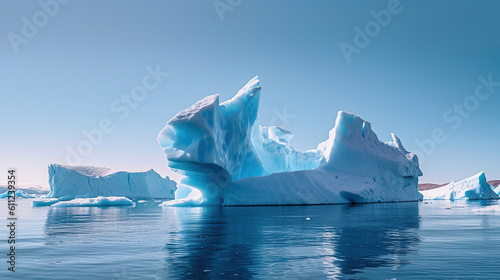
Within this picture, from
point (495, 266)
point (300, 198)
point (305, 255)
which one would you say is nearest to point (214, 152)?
point (300, 198)

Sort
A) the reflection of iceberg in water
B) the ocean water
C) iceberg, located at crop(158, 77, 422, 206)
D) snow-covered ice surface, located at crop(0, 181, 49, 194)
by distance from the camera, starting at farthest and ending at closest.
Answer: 1. snow-covered ice surface, located at crop(0, 181, 49, 194)
2. iceberg, located at crop(158, 77, 422, 206)
3. the reflection of iceberg in water
4. the ocean water

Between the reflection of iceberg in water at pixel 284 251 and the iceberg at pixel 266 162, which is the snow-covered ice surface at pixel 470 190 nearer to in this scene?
the iceberg at pixel 266 162

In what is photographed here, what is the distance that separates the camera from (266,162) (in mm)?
38031

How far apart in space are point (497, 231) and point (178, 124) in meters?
17.0

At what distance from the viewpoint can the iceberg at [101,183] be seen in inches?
2386

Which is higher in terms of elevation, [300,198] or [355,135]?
[355,135]

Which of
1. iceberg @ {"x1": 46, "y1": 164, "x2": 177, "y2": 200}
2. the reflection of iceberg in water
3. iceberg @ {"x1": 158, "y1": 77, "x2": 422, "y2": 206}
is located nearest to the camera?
the reflection of iceberg in water

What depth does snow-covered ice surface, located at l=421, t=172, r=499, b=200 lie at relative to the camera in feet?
188

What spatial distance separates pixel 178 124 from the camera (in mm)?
25484

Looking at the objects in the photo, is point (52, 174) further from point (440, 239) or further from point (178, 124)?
point (440, 239)

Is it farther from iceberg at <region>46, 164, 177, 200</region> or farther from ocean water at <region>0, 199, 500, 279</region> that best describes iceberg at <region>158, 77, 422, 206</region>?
iceberg at <region>46, 164, 177, 200</region>

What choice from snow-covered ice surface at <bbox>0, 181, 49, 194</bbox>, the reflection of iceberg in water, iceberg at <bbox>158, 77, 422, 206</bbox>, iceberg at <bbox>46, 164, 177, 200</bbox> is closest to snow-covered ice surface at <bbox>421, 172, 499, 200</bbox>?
iceberg at <bbox>158, 77, 422, 206</bbox>

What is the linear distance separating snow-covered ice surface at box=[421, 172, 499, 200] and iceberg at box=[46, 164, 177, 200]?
4333 centimetres

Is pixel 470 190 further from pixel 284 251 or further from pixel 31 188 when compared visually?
pixel 31 188
